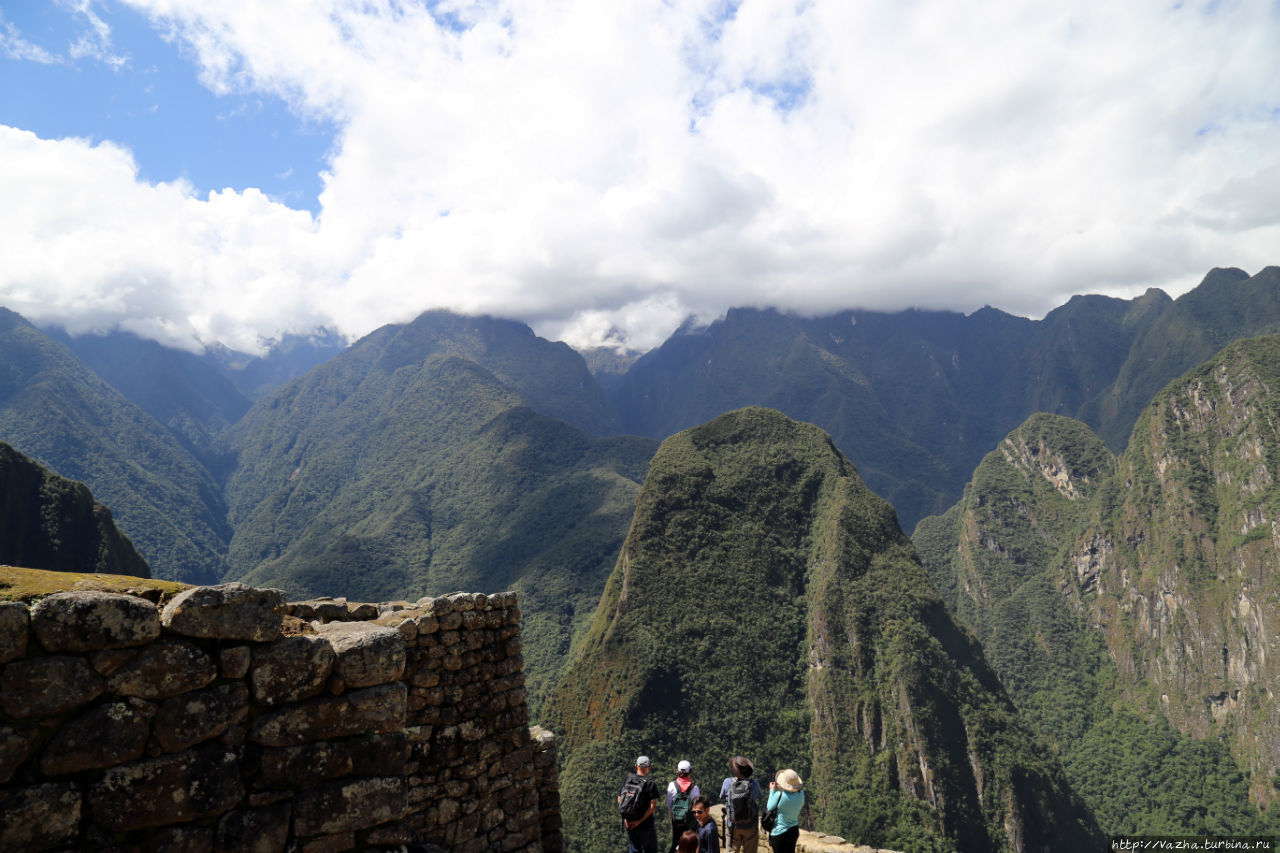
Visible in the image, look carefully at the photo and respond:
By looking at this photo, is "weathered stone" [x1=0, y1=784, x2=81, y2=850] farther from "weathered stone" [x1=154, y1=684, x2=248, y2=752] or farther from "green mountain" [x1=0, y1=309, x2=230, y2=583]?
"green mountain" [x1=0, y1=309, x2=230, y2=583]

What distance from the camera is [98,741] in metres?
3.52

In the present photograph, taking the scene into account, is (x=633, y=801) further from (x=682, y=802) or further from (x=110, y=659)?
(x=110, y=659)

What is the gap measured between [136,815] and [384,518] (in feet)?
564

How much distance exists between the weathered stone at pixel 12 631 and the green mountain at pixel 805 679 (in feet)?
194

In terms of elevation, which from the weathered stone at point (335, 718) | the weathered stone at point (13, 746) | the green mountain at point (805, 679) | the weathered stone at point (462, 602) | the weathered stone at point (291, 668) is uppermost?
the weathered stone at point (462, 602)

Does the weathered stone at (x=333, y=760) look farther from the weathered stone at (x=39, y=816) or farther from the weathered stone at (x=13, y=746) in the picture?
the weathered stone at (x=13, y=746)

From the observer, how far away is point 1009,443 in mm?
158000

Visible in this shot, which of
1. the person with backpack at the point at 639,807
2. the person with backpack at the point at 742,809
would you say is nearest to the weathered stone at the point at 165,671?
the person with backpack at the point at 639,807

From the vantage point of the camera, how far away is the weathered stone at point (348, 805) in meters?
4.14

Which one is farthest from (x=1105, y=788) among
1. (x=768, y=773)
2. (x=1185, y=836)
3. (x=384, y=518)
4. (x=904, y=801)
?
(x=384, y=518)

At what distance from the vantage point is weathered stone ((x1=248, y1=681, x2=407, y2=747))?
405 cm

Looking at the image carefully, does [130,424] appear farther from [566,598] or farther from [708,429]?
[708,429]

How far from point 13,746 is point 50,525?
81.7m

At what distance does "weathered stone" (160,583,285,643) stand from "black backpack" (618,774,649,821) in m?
6.30
